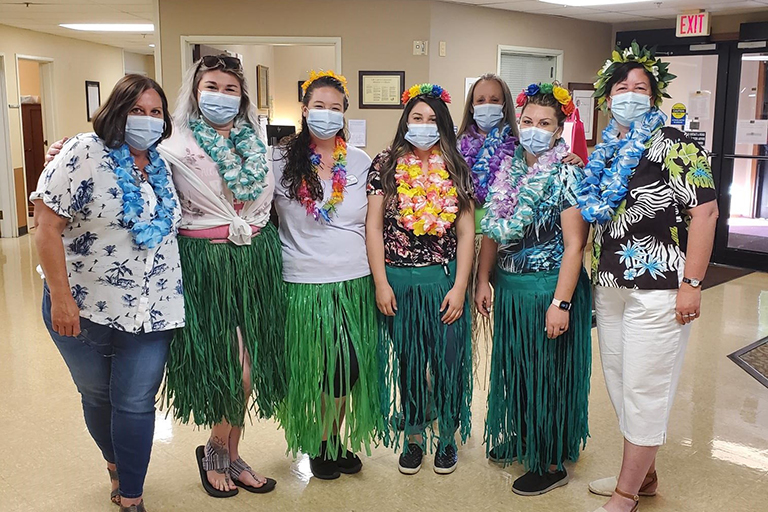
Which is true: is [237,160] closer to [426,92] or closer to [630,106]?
[426,92]

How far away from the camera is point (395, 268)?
259cm

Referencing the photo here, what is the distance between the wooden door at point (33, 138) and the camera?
9797mm

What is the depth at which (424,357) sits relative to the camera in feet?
8.67

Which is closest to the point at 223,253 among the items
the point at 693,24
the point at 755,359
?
the point at 755,359

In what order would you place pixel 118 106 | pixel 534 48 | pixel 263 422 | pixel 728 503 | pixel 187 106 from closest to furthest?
pixel 118 106, pixel 187 106, pixel 728 503, pixel 263 422, pixel 534 48

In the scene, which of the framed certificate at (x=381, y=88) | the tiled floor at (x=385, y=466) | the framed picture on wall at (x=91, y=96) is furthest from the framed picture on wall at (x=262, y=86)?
the tiled floor at (x=385, y=466)

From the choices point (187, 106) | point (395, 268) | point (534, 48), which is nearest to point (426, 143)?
point (395, 268)

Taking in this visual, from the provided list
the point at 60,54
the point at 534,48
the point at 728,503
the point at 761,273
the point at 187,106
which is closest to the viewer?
the point at 187,106

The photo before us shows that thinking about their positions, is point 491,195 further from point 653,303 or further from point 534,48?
point 534,48

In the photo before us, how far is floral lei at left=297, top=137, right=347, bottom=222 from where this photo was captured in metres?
2.46

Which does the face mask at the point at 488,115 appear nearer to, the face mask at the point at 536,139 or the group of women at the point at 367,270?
the group of women at the point at 367,270

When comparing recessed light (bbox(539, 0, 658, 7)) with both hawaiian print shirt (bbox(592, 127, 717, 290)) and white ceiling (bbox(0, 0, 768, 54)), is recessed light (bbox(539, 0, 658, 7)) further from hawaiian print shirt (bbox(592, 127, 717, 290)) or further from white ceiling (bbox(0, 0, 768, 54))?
hawaiian print shirt (bbox(592, 127, 717, 290))

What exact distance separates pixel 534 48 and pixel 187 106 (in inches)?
215

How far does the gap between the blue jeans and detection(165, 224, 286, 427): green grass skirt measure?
0.12 meters
